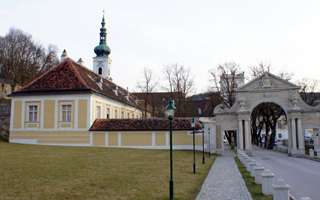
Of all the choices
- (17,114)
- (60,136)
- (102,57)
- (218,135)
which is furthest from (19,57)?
(218,135)

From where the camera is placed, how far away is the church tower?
58.4m

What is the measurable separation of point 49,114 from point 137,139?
10488 mm

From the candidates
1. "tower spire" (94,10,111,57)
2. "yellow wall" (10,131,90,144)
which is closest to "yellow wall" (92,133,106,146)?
"yellow wall" (10,131,90,144)

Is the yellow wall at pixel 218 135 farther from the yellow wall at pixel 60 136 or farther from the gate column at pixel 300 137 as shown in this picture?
the yellow wall at pixel 60 136

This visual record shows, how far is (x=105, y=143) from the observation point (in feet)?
97.0

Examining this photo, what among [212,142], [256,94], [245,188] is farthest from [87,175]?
[256,94]

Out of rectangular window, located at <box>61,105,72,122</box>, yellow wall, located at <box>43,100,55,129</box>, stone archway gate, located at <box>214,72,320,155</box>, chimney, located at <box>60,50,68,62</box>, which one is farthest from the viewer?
chimney, located at <box>60,50,68,62</box>

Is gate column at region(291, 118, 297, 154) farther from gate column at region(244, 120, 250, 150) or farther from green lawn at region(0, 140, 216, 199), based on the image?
green lawn at region(0, 140, 216, 199)

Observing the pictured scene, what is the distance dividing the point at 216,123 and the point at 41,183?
23111 mm

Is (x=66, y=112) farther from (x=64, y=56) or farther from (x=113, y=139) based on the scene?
(x=64, y=56)

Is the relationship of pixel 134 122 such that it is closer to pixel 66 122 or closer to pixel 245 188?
pixel 66 122

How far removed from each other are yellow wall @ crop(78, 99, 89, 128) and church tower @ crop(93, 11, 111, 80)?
29453mm

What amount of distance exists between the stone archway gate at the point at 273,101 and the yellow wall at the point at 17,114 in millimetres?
22752

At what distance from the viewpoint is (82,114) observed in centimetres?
2978
